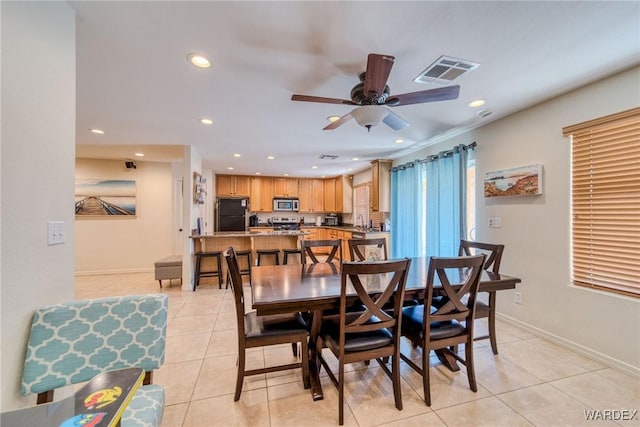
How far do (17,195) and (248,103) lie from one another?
189 cm

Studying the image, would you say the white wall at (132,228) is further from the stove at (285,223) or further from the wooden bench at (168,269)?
the stove at (285,223)

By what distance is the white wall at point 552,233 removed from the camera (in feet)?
6.91

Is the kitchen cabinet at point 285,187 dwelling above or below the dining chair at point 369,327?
above

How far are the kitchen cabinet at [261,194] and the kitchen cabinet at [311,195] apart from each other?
2.91 feet

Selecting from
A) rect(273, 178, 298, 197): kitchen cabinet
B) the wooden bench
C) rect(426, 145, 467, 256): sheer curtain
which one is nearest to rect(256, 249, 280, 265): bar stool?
the wooden bench

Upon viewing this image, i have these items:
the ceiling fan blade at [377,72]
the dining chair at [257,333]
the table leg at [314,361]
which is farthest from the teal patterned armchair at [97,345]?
the ceiling fan blade at [377,72]

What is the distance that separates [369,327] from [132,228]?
226 inches

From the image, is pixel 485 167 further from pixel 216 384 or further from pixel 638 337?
pixel 216 384

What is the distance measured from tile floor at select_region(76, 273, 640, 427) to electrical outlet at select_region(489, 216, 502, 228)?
124 centimetres

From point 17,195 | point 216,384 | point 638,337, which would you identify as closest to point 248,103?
point 17,195

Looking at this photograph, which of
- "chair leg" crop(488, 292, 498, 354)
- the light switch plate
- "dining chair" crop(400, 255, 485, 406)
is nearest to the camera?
the light switch plate

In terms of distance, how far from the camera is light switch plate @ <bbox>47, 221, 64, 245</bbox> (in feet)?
4.23

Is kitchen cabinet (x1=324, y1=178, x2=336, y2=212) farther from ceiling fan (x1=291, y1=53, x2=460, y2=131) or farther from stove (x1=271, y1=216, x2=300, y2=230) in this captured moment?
ceiling fan (x1=291, y1=53, x2=460, y2=131)

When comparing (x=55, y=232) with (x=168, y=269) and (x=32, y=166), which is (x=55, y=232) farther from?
(x=168, y=269)
